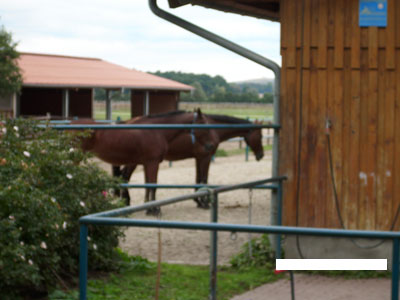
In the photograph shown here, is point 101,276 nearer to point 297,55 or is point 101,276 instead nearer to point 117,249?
point 117,249

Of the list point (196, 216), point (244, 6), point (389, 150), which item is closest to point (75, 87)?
point (196, 216)

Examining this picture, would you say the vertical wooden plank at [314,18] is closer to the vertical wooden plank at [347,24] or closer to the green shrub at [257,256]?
the vertical wooden plank at [347,24]

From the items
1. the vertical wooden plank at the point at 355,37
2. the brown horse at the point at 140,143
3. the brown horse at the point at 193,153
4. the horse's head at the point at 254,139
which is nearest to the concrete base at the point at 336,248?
the vertical wooden plank at the point at 355,37

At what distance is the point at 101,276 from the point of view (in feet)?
16.6

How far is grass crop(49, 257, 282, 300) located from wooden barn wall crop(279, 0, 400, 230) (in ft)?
2.35

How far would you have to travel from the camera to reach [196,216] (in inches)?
368

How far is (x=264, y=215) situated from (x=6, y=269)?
19.2 feet

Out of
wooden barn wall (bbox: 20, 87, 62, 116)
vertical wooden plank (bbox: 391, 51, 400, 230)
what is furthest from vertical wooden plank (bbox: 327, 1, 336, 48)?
wooden barn wall (bbox: 20, 87, 62, 116)

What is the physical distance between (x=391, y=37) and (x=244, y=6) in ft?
4.55

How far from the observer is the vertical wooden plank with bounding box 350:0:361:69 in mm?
5215

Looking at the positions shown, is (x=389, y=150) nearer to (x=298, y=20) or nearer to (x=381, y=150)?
(x=381, y=150)

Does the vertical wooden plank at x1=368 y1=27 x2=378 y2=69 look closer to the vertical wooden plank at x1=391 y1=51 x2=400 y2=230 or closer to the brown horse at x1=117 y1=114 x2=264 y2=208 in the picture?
the vertical wooden plank at x1=391 y1=51 x2=400 y2=230

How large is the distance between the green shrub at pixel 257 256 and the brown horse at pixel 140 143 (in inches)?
156

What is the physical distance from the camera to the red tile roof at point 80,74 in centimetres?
2980
